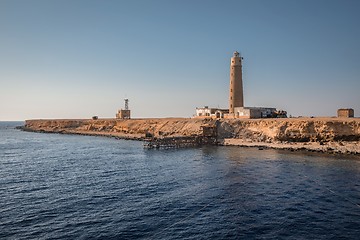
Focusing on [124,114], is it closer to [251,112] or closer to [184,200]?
[251,112]

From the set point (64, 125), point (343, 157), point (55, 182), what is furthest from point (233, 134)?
point (64, 125)

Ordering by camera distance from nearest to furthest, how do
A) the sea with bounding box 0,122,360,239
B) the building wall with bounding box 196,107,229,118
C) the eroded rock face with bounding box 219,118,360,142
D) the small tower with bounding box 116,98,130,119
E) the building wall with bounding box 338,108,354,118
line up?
the sea with bounding box 0,122,360,239 < the eroded rock face with bounding box 219,118,360,142 < the building wall with bounding box 338,108,354,118 < the building wall with bounding box 196,107,229,118 < the small tower with bounding box 116,98,130,119

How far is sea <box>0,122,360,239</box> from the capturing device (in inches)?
798

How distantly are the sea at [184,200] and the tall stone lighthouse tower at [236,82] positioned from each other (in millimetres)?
43434

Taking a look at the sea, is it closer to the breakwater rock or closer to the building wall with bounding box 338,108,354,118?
the breakwater rock

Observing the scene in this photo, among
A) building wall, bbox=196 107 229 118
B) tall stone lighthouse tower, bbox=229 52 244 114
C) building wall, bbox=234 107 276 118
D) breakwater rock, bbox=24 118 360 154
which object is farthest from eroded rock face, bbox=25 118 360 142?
tall stone lighthouse tower, bbox=229 52 244 114

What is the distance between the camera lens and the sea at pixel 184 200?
20.3 meters

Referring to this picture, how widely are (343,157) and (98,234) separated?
43258 millimetres

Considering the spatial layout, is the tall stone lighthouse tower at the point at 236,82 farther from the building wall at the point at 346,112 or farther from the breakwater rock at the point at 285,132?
the building wall at the point at 346,112

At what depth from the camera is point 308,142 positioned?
62.0 meters

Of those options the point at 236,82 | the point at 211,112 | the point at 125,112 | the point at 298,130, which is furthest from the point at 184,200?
the point at 125,112

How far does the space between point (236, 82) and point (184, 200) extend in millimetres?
65362

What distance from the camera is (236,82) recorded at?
286ft

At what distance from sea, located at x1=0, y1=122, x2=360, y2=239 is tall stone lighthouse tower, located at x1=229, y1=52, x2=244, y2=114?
43434 mm
